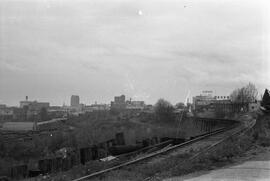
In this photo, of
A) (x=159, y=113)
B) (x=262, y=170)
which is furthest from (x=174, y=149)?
(x=159, y=113)

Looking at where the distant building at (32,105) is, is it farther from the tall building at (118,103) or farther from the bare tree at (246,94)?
the bare tree at (246,94)

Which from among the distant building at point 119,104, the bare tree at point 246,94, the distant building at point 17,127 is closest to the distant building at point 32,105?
the distant building at point 119,104

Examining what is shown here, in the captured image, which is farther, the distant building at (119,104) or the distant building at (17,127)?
the distant building at (119,104)

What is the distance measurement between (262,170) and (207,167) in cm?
159

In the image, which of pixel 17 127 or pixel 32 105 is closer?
pixel 17 127

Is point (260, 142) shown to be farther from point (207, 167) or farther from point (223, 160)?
point (207, 167)

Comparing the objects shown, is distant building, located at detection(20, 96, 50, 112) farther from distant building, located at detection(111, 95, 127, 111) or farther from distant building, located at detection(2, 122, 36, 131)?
distant building, located at detection(2, 122, 36, 131)

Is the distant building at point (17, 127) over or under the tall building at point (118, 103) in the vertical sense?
under

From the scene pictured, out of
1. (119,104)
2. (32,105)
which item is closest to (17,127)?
(119,104)

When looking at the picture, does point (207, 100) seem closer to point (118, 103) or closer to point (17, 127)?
point (118, 103)

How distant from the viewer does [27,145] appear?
1548 inches

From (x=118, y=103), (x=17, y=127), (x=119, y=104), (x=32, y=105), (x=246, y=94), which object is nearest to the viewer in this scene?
(x=17, y=127)

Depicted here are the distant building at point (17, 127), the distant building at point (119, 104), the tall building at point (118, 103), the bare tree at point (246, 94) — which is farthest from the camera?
the tall building at point (118, 103)

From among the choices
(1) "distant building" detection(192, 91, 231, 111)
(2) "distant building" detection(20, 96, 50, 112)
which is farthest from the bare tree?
(2) "distant building" detection(20, 96, 50, 112)
